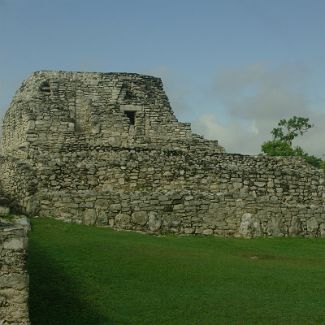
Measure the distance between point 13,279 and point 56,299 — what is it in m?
2.28

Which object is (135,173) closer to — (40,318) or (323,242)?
(323,242)

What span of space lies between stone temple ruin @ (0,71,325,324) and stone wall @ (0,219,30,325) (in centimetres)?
965

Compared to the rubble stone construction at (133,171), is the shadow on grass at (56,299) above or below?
below

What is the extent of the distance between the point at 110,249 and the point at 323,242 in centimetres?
800

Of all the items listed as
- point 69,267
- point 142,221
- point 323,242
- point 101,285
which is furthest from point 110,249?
point 323,242

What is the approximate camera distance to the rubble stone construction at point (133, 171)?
20.7 metres

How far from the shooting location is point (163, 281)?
13156 millimetres

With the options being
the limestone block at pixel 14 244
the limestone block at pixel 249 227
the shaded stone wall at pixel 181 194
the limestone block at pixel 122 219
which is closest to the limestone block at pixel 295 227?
the shaded stone wall at pixel 181 194

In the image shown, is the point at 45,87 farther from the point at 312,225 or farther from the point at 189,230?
the point at 312,225

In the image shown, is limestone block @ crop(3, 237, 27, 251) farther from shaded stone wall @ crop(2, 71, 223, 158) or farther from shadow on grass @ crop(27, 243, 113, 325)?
shaded stone wall @ crop(2, 71, 223, 158)

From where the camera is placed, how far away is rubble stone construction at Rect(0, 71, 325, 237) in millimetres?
20688

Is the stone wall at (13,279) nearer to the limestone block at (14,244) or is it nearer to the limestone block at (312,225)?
the limestone block at (14,244)

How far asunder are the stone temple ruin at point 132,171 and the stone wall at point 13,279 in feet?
31.7

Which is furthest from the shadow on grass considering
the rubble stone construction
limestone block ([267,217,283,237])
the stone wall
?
limestone block ([267,217,283,237])
